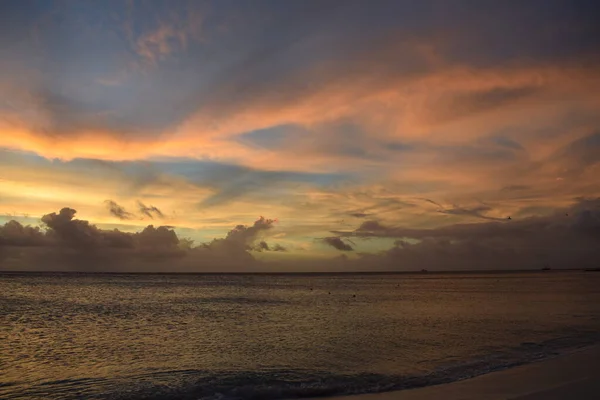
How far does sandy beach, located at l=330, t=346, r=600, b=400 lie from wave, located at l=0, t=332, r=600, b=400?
37.0 inches

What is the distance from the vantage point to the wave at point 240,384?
16.4 m

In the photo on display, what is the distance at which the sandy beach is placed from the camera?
13.6 metres

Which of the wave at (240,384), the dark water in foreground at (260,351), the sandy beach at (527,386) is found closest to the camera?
the sandy beach at (527,386)

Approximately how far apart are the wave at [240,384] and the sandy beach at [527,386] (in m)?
0.94

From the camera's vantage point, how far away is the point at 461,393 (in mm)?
15047

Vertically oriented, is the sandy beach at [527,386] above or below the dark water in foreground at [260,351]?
above

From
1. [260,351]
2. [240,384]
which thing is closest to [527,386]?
[240,384]

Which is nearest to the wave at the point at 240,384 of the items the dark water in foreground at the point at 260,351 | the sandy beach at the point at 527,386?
the dark water in foreground at the point at 260,351

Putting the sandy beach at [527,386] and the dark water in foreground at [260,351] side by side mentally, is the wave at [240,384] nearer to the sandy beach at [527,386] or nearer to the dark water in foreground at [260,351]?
the dark water in foreground at [260,351]

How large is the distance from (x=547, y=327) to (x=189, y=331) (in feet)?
90.2

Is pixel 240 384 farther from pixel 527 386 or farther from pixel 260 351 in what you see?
pixel 527 386

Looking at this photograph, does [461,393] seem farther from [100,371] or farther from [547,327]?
[547,327]

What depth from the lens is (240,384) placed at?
18.0m

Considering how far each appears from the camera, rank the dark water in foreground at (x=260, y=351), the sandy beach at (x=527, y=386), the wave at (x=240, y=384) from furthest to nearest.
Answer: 1. the dark water in foreground at (x=260, y=351)
2. the wave at (x=240, y=384)
3. the sandy beach at (x=527, y=386)
